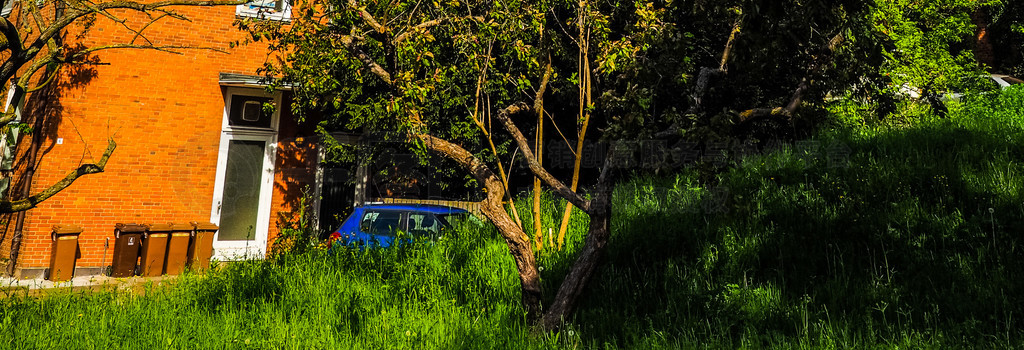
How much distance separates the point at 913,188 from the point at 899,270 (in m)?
1.82

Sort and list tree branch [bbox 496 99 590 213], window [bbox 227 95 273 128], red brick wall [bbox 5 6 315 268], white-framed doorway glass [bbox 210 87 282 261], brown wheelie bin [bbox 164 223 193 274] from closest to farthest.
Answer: tree branch [bbox 496 99 590 213] → brown wheelie bin [bbox 164 223 193 274] → red brick wall [bbox 5 6 315 268] → white-framed doorway glass [bbox 210 87 282 261] → window [bbox 227 95 273 128]

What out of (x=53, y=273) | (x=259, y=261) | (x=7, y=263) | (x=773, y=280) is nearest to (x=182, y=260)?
(x=53, y=273)

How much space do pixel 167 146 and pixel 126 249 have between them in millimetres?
2049

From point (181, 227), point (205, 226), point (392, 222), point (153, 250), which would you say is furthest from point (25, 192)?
point (392, 222)

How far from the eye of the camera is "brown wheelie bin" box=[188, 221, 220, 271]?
1048 cm

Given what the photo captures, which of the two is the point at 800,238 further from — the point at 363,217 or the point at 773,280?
the point at 363,217

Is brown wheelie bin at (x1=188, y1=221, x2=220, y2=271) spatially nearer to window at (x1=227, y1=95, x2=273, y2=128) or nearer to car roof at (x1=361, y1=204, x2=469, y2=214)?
window at (x1=227, y1=95, x2=273, y2=128)

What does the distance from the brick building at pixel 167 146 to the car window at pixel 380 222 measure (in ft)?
12.3

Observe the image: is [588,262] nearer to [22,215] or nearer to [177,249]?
[177,249]

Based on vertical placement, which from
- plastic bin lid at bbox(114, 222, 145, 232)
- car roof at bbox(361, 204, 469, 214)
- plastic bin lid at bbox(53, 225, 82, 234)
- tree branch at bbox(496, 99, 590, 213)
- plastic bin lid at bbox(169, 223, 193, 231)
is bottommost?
plastic bin lid at bbox(53, 225, 82, 234)

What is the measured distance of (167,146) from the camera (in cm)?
1090

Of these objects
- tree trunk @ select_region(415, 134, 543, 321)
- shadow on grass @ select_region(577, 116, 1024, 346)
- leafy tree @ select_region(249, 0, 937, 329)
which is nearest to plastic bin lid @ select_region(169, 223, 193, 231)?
leafy tree @ select_region(249, 0, 937, 329)

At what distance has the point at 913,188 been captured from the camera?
6.76m

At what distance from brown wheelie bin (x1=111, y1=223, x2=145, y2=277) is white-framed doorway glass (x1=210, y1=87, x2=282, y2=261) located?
4.67 ft
